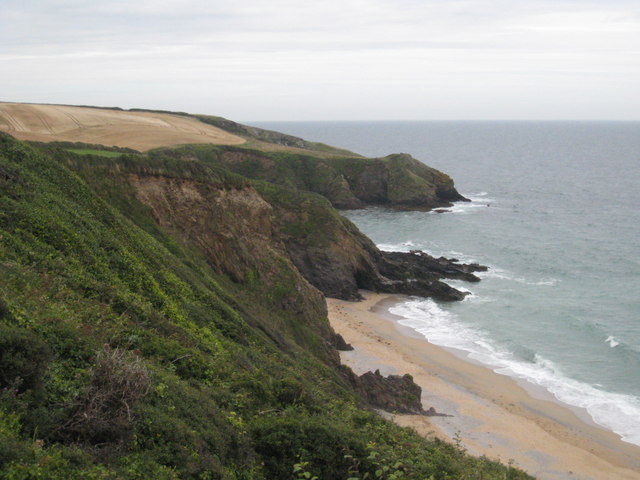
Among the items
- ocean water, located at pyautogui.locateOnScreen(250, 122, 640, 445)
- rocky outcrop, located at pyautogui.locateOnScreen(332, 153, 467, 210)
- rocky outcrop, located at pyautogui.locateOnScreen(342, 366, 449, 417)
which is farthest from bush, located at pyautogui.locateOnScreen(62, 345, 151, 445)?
rocky outcrop, located at pyautogui.locateOnScreen(332, 153, 467, 210)

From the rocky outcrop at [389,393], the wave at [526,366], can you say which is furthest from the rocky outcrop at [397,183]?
the rocky outcrop at [389,393]

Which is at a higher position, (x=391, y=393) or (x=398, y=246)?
(x=391, y=393)

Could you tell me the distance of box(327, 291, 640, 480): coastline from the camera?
22.7 metres

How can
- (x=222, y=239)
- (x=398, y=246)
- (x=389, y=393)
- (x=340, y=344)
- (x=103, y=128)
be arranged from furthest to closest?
(x=103, y=128), (x=398, y=246), (x=340, y=344), (x=222, y=239), (x=389, y=393)

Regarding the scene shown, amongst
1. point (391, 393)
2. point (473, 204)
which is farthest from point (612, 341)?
point (473, 204)

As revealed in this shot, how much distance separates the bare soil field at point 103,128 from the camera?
68250 mm

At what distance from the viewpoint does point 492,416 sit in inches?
1038

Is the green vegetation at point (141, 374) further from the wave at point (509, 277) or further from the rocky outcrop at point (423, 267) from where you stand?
the wave at point (509, 277)

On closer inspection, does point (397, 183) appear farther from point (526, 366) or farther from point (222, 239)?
point (222, 239)

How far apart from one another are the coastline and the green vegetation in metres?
5.05

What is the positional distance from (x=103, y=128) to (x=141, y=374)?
72.5 metres

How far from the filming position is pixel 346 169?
85.2 metres

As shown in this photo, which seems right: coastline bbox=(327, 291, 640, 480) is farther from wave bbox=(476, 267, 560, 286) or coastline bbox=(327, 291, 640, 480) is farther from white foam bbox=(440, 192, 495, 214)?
white foam bbox=(440, 192, 495, 214)

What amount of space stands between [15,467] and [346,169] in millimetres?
78915
